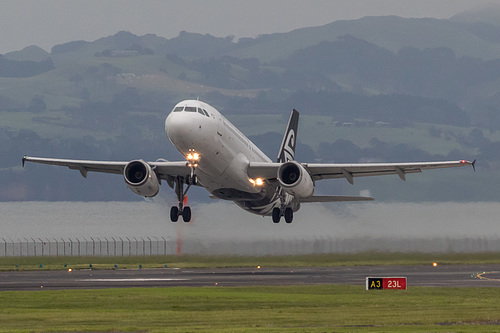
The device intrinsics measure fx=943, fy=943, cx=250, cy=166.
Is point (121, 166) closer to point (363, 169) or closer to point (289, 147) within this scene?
point (363, 169)

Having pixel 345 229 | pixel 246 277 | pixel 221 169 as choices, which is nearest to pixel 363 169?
pixel 246 277

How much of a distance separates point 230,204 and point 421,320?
→ 38.0m

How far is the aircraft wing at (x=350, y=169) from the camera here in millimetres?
57750

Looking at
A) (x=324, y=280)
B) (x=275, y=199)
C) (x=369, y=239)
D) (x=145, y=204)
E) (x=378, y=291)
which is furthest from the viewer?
(x=145, y=204)

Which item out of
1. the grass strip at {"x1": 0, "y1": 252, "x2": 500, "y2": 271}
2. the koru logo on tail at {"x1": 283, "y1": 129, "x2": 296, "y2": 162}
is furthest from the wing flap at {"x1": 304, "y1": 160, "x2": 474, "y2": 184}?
the grass strip at {"x1": 0, "y1": 252, "x2": 500, "y2": 271}

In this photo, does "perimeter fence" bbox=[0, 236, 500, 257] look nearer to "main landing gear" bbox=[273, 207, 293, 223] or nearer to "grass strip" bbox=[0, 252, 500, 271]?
"grass strip" bbox=[0, 252, 500, 271]

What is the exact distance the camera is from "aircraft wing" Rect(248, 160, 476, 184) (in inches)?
2274

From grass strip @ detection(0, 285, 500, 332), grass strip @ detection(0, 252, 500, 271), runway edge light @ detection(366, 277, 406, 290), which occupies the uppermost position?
grass strip @ detection(0, 252, 500, 271)

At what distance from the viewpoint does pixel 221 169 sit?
54.8 metres

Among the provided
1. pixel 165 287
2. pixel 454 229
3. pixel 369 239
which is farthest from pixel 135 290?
pixel 454 229

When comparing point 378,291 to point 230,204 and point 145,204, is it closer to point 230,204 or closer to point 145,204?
point 230,204

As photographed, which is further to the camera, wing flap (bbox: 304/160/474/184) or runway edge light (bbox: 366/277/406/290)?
wing flap (bbox: 304/160/474/184)

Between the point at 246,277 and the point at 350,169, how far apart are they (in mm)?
10503

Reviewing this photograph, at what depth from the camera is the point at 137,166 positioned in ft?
183
